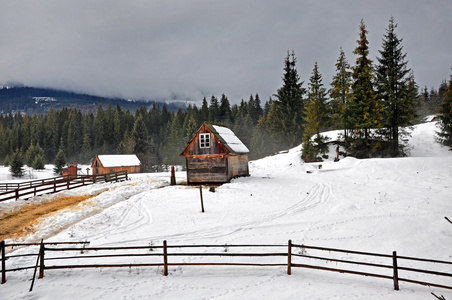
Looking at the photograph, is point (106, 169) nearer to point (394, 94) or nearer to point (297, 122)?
point (297, 122)

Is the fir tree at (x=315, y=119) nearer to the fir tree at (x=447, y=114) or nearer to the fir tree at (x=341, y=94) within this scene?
the fir tree at (x=341, y=94)

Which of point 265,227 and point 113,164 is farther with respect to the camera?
point 113,164

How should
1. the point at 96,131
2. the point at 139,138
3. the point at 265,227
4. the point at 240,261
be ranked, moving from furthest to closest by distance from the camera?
the point at 96,131
the point at 139,138
the point at 265,227
the point at 240,261

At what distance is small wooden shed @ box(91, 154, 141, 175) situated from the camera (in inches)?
1953

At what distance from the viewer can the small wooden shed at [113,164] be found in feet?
163

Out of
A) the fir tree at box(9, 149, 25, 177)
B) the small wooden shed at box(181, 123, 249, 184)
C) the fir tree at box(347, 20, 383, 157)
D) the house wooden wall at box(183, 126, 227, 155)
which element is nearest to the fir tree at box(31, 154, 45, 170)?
the fir tree at box(9, 149, 25, 177)

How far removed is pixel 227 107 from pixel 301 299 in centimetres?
8291

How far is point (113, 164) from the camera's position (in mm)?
50406

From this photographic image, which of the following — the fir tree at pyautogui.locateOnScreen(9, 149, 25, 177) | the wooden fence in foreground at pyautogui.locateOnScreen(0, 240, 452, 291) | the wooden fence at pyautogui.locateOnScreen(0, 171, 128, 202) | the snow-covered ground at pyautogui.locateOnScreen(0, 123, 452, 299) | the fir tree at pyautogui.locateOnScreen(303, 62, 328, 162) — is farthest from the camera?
the fir tree at pyautogui.locateOnScreen(9, 149, 25, 177)

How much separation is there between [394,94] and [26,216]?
131 ft

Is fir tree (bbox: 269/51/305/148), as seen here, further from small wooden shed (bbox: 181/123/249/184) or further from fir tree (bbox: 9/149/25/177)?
fir tree (bbox: 9/149/25/177)

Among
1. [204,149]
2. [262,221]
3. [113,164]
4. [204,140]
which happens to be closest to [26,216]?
[204,149]

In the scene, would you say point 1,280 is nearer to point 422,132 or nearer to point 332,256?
point 332,256

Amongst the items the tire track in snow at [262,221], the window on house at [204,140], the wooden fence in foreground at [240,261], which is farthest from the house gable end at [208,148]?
the wooden fence in foreground at [240,261]
